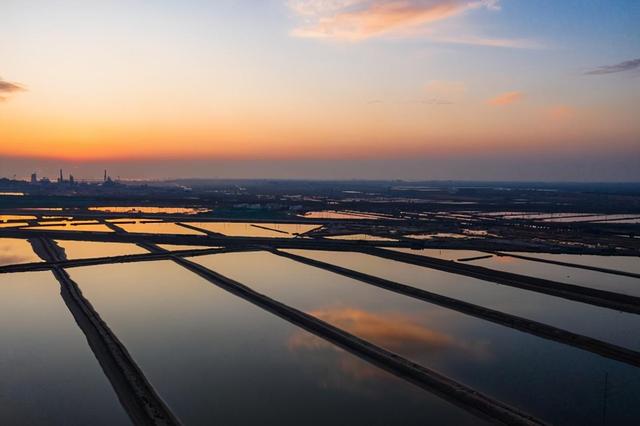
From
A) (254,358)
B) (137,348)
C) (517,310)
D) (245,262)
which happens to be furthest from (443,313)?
(245,262)

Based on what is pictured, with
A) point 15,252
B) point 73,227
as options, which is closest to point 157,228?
point 73,227

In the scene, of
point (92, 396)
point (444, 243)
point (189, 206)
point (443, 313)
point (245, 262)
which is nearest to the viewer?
point (92, 396)

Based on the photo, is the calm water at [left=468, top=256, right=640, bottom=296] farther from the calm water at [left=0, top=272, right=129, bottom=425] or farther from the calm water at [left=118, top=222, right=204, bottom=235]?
the calm water at [left=118, top=222, right=204, bottom=235]

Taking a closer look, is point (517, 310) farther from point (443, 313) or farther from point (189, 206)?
point (189, 206)

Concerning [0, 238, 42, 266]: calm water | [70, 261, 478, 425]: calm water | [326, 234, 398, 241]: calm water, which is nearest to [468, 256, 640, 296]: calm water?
[326, 234, 398, 241]: calm water

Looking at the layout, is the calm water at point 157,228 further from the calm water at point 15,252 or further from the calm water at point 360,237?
the calm water at point 360,237

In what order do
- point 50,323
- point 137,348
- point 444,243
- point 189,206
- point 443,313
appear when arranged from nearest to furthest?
point 137,348
point 50,323
point 443,313
point 444,243
point 189,206
